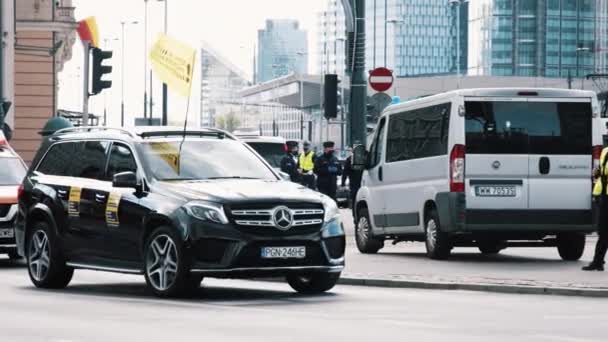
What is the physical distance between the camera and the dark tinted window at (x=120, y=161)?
17.0m

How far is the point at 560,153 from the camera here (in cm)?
2150

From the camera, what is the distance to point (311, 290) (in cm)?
1697

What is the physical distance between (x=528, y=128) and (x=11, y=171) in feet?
24.1

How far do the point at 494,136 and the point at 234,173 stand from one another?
17.4 feet

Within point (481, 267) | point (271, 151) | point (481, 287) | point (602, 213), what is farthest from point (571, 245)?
point (271, 151)

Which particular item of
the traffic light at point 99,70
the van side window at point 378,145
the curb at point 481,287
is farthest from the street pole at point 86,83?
the curb at point 481,287

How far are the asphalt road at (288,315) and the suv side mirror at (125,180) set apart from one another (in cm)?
105

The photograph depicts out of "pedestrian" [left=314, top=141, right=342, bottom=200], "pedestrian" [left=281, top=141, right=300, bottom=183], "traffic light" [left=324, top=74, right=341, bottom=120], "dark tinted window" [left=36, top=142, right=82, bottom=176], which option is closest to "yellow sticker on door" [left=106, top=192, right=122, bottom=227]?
"dark tinted window" [left=36, top=142, right=82, bottom=176]

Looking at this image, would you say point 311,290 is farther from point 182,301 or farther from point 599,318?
point 599,318

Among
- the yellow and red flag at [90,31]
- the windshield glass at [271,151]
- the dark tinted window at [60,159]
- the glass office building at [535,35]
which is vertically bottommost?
the windshield glass at [271,151]

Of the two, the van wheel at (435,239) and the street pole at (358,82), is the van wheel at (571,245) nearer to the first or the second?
the van wheel at (435,239)

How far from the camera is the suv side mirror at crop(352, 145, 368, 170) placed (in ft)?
79.8

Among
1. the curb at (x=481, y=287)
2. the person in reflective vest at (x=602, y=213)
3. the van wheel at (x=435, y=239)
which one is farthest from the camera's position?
the van wheel at (x=435, y=239)

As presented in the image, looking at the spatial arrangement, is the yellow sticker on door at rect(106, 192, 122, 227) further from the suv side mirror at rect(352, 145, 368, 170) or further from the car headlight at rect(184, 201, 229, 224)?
the suv side mirror at rect(352, 145, 368, 170)
